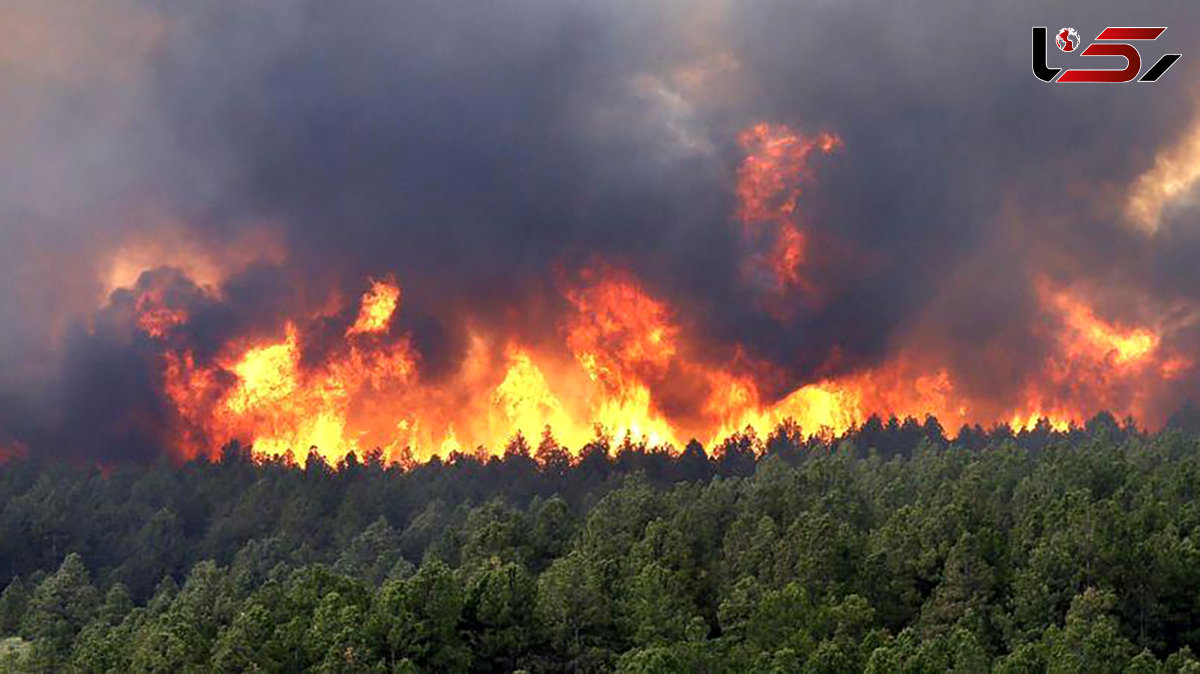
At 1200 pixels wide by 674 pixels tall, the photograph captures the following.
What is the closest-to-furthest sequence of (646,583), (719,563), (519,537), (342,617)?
(342,617) → (646,583) → (719,563) → (519,537)

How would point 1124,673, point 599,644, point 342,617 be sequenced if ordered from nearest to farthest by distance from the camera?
1. point 1124,673
2. point 342,617
3. point 599,644

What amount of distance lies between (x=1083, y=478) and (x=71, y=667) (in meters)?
135

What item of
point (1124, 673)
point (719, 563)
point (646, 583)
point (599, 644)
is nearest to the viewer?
point (1124, 673)

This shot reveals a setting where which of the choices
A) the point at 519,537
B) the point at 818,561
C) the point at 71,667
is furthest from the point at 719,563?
the point at 71,667

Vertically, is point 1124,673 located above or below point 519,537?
→ below

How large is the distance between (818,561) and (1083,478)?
61395 mm

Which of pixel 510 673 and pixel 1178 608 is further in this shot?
pixel 1178 608

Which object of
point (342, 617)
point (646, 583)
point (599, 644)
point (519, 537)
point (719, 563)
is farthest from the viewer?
point (519, 537)

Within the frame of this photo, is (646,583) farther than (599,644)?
Yes

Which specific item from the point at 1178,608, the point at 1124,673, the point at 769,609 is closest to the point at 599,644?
the point at 769,609

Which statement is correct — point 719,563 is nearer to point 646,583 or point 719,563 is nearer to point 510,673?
point 646,583

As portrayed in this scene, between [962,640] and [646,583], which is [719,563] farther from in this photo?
[962,640]

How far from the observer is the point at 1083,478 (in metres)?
192

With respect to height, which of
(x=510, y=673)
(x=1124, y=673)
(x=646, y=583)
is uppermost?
(x=646, y=583)
